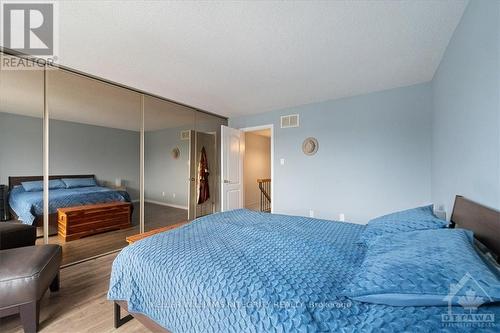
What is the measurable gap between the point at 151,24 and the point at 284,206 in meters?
3.47

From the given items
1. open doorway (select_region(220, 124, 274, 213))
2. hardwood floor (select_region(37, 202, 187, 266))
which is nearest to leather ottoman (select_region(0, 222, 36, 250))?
hardwood floor (select_region(37, 202, 187, 266))

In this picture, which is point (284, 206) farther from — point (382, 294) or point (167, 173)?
point (382, 294)

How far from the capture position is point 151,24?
168 centimetres

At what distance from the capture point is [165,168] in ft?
12.6

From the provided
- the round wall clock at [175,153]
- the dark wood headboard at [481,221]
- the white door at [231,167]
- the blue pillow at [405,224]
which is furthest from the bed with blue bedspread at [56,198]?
the dark wood headboard at [481,221]

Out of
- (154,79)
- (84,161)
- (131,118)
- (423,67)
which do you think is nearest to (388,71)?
(423,67)

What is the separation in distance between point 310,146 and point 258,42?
226 cm

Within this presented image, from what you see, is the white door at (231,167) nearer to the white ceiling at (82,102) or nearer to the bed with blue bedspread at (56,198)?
the white ceiling at (82,102)

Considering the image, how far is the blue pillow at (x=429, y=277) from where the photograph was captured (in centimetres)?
66

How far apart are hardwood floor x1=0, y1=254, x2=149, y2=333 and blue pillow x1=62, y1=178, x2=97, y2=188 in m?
1.11

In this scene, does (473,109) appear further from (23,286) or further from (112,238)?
Answer: (112,238)

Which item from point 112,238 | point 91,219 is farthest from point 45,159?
point 112,238

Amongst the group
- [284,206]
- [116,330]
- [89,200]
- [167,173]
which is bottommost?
[116,330]

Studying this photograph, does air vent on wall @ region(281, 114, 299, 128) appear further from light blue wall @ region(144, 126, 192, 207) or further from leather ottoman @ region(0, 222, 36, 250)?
leather ottoman @ region(0, 222, 36, 250)
